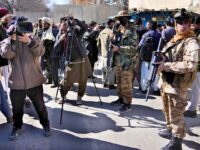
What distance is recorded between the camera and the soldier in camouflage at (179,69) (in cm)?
415

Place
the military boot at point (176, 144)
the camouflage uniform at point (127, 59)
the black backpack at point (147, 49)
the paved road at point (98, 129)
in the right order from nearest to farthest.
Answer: the military boot at point (176, 144)
the paved road at point (98, 129)
the camouflage uniform at point (127, 59)
the black backpack at point (147, 49)

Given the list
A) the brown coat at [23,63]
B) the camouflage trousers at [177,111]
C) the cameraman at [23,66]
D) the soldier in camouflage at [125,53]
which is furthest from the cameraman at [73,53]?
the camouflage trousers at [177,111]

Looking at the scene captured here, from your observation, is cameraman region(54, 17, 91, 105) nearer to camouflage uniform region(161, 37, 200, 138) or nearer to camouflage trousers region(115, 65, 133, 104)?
camouflage trousers region(115, 65, 133, 104)

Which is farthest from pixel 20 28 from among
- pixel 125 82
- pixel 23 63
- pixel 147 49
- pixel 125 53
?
pixel 147 49

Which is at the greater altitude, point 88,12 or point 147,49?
point 88,12

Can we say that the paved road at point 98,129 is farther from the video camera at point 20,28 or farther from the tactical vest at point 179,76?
the video camera at point 20,28

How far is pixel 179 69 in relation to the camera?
4.14 meters

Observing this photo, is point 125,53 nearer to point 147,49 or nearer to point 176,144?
point 147,49

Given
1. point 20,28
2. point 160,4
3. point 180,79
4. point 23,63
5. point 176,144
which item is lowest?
point 176,144

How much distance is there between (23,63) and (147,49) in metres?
3.34

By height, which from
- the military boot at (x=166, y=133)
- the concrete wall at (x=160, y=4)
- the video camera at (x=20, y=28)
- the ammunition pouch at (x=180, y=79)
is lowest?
the military boot at (x=166, y=133)

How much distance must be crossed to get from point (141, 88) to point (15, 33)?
14.0 feet

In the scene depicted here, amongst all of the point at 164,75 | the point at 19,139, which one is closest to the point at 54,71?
the point at 19,139

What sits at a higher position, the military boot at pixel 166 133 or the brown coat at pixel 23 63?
the brown coat at pixel 23 63
